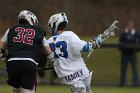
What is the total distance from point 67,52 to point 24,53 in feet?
2.42

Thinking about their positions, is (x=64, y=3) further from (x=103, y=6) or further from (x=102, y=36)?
(x=103, y=6)

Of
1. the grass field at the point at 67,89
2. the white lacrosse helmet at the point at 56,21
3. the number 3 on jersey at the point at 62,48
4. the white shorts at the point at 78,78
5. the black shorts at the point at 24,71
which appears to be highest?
the white lacrosse helmet at the point at 56,21

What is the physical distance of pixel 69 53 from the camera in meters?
12.2

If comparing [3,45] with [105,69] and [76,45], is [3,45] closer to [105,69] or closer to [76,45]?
[76,45]

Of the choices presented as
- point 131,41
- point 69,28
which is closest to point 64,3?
point 69,28

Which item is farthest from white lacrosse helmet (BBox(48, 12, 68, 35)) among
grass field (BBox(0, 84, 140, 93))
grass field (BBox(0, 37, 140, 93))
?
grass field (BBox(0, 37, 140, 93))

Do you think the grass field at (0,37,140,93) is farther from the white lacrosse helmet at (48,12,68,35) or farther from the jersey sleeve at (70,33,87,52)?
the jersey sleeve at (70,33,87,52)

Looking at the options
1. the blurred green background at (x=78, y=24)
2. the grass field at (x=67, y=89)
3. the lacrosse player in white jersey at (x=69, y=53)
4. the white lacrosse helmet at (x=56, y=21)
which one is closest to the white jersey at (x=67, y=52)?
the lacrosse player in white jersey at (x=69, y=53)

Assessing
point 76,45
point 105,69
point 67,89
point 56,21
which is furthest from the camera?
point 105,69

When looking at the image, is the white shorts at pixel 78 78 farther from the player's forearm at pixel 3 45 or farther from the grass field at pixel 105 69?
the grass field at pixel 105 69

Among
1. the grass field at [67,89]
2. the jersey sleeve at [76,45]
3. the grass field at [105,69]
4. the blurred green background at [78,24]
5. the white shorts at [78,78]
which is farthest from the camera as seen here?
the grass field at [105,69]

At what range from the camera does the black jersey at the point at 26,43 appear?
11844 millimetres

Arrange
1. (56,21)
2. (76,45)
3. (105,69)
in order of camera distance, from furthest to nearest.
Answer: (105,69) < (56,21) < (76,45)

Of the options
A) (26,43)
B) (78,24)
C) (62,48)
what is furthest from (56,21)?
(78,24)
